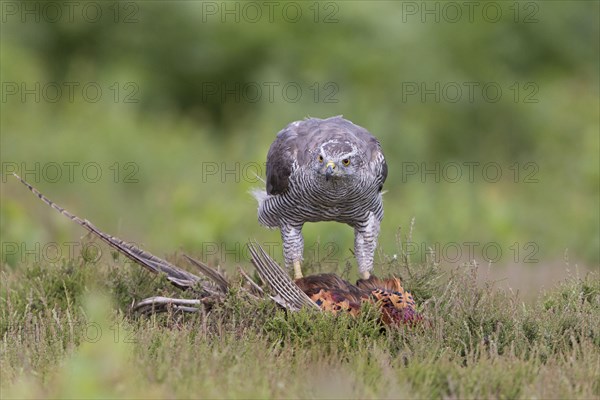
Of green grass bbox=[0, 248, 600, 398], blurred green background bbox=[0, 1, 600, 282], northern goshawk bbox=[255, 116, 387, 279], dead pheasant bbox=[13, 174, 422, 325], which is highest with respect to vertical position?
blurred green background bbox=[0, 1, 600, 282]

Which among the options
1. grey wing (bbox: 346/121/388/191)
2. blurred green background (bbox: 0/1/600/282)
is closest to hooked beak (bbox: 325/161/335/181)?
grey wing (bbox: 346/121/388/191)

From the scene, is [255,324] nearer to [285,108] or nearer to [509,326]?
[509,326]

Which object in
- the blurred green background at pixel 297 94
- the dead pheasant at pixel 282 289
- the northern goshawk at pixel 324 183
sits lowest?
the dead pheasant at pixel 282 289

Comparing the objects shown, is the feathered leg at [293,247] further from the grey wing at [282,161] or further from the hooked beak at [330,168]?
the hooked beak at [330,168]

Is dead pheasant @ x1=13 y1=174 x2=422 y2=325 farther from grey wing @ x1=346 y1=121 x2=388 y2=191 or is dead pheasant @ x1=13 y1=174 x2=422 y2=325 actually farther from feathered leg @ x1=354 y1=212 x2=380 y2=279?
grey wing @ x1=346 y1=121 x2=388 y2=191

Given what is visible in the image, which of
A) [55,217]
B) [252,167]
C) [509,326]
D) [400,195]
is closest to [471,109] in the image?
[400,195]

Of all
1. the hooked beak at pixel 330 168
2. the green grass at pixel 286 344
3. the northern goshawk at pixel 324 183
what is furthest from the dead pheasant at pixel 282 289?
the hooked beak at pixel 330 168

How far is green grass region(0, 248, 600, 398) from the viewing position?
4.28m

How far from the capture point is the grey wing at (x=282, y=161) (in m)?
5.90

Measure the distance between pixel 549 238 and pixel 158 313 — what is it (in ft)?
23.0

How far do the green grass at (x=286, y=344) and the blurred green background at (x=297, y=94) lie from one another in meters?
5.70

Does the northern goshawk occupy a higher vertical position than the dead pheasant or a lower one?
higher

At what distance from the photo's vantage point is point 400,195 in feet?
42.6

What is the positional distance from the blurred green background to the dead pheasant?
19.4ft
